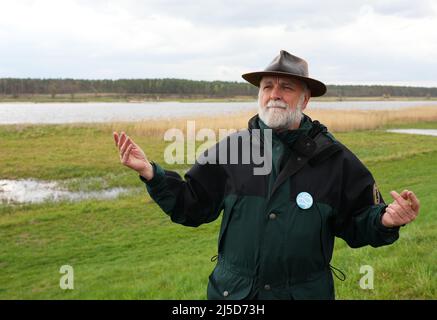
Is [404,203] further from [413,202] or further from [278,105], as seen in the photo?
[278,105]

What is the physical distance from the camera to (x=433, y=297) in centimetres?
434

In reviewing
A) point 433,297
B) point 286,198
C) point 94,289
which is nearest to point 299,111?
point 286,198

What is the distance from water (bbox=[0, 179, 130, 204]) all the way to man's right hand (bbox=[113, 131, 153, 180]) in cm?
1174

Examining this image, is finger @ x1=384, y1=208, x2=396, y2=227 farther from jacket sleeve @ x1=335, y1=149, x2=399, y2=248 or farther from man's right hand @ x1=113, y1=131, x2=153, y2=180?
man's right hand @ x1=113, y1=131, x2=153, y2=180

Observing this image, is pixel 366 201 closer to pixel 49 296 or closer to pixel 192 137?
pixel 49 296

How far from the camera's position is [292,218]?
2.65m

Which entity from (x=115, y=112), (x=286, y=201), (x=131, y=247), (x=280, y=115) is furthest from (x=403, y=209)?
(x=115, y=112)

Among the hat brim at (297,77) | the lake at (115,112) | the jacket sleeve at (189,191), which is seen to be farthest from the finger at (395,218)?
the lake at (115,112)

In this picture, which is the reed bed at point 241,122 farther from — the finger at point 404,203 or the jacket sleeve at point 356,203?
the finger at point 404,203

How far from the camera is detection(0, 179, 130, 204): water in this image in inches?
548

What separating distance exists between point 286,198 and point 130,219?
9229 millimetres

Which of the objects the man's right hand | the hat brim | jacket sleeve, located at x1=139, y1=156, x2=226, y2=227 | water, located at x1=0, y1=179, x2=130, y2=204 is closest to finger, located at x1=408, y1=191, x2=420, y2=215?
the hat brim

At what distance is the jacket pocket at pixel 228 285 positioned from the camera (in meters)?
2.67

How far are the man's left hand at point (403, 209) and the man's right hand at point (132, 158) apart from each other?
1.54 meters
